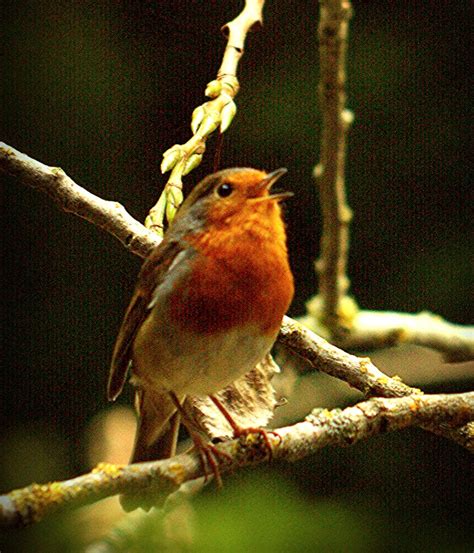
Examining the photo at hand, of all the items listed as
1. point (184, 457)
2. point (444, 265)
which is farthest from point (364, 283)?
point (184, 457)

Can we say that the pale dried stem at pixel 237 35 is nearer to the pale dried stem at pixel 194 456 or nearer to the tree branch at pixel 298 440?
the pale dried stem at pixel 194 456

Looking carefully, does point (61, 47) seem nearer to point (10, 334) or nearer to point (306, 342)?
point (10, 334)

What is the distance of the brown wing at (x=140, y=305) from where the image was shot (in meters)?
1.22

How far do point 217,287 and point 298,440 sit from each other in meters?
0.22

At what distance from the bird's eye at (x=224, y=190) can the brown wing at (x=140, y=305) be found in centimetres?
10

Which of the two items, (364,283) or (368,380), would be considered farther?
(364,283)

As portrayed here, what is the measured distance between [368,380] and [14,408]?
4.37 ft

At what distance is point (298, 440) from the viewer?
3.66 ft

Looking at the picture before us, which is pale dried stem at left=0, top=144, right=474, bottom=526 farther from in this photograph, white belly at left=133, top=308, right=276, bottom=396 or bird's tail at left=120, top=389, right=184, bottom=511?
bird's tail at left=120, top=389, right=184, bottom=511

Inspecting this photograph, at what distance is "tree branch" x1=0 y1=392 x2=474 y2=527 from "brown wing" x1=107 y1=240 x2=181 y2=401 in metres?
0.18

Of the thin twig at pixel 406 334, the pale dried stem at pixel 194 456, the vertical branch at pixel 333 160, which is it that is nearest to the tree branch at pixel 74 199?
the pale dried stem at pixel 194 456

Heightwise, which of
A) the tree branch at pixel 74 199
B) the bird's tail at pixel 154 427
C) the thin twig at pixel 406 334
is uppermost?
the tree branch at pixel 74 199

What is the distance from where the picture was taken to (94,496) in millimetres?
883

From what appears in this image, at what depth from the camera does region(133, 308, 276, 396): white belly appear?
3.84ft
